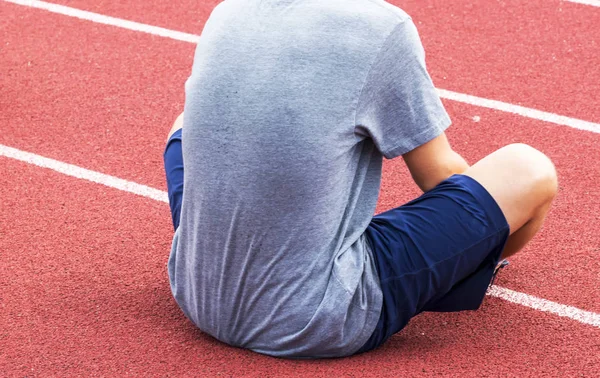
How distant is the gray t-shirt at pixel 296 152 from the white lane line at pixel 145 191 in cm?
79

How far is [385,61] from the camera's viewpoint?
2486mm

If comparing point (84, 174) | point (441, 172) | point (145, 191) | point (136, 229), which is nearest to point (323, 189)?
point (441, 172)

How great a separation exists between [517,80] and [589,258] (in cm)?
187

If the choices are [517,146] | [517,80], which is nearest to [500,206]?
[517,146]

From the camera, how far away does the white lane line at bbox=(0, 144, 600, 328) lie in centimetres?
323

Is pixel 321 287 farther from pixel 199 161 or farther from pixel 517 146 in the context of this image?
pixel 517 146

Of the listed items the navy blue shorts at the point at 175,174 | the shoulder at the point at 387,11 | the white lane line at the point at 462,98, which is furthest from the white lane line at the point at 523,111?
the shoulder at the point at 387,11

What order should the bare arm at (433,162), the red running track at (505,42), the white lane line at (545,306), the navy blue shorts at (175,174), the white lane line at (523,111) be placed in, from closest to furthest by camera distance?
the bare arm at (433,162) < the navy blue shorts at (175,174) < the white lane line at (545,306) < the white lane line at (523,111) < the red running track at (505,42)

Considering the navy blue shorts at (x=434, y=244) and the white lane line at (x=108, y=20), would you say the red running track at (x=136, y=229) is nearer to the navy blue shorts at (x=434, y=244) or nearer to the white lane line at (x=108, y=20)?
the white lane line at (x=108, y=20)

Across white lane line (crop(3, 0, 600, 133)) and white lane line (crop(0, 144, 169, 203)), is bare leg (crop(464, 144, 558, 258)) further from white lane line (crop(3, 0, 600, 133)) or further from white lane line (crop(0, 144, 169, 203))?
white lane line (crop(3, 0, 600, 133))

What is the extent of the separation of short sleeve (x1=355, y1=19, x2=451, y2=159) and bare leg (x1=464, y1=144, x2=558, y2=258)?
10.5 inches

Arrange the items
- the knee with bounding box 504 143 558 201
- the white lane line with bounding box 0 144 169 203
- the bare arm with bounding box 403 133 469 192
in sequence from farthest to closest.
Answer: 1. the white lane line with bounding box 0 144 169 203
2. the knee with bounding box 504 143 558 201
3. the bare arm with bounding box 403 133 469 192

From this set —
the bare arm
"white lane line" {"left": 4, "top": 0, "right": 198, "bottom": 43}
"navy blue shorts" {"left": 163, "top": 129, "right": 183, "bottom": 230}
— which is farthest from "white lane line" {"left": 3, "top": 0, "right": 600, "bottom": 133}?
"navy blue shorts" {"left": 163, "top": 129, "right": 183, "bottom": 230}

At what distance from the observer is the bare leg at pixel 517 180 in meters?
2.77
